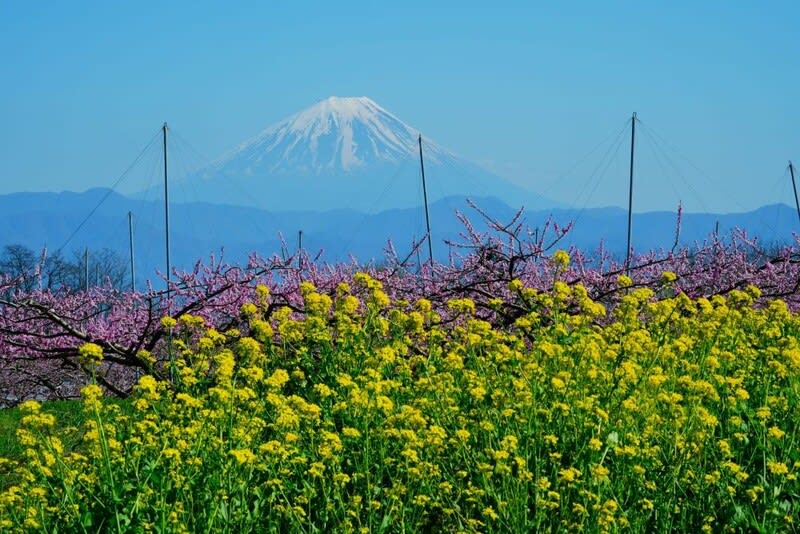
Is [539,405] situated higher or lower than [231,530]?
higher

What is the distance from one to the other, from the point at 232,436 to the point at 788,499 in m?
3.16

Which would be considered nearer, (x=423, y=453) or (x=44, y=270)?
(x=423, y=453)

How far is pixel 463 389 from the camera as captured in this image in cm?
648

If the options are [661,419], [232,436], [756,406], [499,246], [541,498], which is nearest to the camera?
[541,498]

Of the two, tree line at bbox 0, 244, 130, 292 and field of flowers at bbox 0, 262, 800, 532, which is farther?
tree line at bbox 0, 244, 130, 292

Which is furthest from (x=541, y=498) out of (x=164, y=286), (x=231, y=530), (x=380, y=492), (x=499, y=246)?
(x=164, y=286)

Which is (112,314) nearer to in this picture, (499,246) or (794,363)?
(499,246)

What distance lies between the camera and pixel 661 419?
5.68m

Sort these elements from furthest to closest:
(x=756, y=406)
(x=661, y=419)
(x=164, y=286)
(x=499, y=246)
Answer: (x=164, y=286) < (x=499, y=246) < (x=756, y=406) < (x=661, y=419)

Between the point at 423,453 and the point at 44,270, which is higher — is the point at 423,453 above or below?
above

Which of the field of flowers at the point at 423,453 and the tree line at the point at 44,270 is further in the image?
the tree line at the point at 44,270

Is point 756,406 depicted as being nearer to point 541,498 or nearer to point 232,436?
point 541,498

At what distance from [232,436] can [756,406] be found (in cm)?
403

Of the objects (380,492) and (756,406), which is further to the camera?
(756,406)
